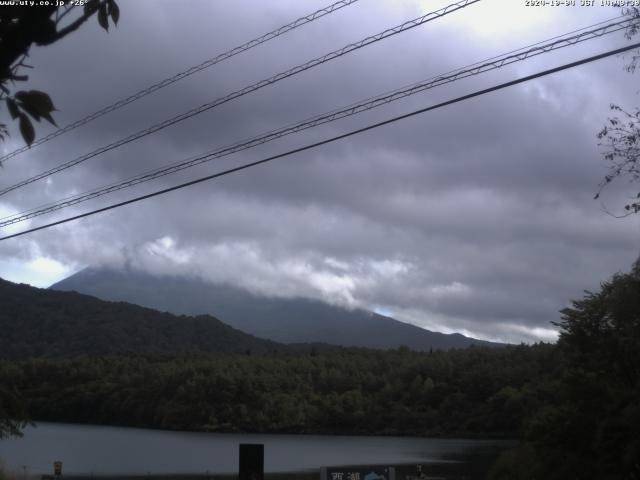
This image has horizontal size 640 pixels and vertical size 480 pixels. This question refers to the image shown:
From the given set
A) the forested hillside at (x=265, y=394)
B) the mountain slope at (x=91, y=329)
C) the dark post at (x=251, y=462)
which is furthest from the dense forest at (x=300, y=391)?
the dark post at (x=251, y=462)

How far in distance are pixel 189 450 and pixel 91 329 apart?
251ft

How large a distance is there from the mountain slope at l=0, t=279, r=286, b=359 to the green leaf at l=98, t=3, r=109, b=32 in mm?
119151

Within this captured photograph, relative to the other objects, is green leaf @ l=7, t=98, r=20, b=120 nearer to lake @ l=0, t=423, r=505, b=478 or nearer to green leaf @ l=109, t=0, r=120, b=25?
green leaf @ l=109, t=0, r=120, b=25

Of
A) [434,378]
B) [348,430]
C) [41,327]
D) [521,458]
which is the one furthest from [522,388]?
[41,327]

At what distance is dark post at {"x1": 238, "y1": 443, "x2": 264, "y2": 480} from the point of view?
1355cm

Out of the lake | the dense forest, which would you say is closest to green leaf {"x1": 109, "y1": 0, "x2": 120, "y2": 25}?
the lake

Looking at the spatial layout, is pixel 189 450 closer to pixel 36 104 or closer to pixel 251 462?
pixel 251 462

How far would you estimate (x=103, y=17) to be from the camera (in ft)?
13.1

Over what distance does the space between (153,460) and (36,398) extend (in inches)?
1574

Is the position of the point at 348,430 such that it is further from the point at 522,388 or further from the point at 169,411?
the point at 522,388

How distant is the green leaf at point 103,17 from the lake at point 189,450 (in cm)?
4402

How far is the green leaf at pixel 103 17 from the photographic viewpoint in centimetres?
396

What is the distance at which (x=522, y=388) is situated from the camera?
73938 millimetres

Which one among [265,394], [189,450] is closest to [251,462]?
[189,450]
